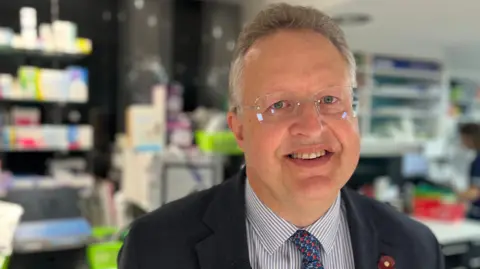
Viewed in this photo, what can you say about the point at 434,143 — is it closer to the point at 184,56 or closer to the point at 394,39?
the point at 394,39

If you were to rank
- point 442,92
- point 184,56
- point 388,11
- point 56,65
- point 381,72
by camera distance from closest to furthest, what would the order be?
point 56,65 < point 388,11 < point 184,56 < point 381,72 < point 442,92

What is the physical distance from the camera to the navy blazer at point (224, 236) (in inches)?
44.8

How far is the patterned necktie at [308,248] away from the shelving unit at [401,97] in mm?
4104

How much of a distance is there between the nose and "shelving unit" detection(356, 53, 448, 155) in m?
4.17

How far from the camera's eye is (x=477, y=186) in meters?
4.02

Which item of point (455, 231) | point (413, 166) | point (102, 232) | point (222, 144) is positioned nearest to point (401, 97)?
point (413, 166)

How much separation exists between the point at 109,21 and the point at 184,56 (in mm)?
1065

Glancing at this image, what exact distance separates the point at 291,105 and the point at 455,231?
2.52 meters

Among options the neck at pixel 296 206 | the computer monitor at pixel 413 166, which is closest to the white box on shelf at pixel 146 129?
the computer monitor at pixel 413 166

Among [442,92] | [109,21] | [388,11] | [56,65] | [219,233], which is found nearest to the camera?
[219,233]

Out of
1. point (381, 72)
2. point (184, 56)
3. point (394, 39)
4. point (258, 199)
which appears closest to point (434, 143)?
point (381, 72)

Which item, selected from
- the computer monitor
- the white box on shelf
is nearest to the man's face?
the white box on shelf

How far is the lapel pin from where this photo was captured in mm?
1209

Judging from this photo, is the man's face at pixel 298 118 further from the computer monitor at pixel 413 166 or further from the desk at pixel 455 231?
the computer monitor at pixel 413 166
